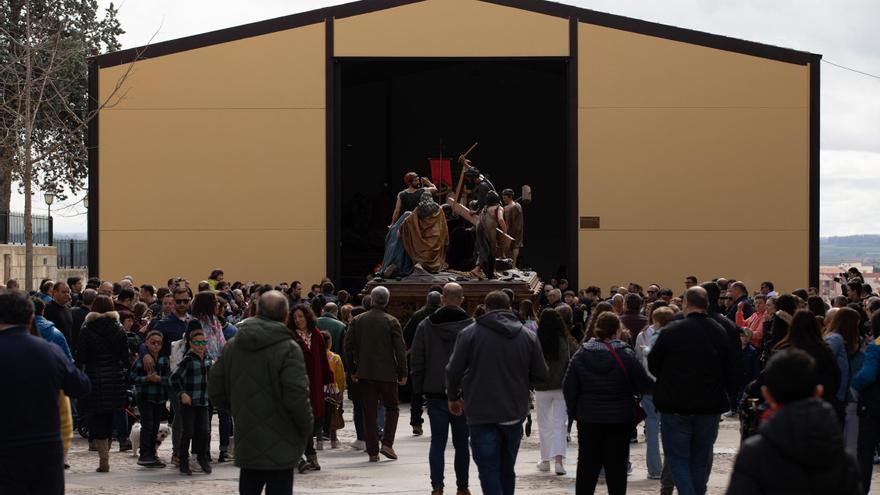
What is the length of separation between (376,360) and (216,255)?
14.6 m

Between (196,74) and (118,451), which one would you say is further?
(196,74)

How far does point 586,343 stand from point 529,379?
0.50 metres

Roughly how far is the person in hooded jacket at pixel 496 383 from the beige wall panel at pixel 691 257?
57.1 ft

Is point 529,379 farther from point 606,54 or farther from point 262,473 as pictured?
point 606,54

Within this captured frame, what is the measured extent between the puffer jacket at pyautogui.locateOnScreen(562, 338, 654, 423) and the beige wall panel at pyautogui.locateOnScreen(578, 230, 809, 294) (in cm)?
1759

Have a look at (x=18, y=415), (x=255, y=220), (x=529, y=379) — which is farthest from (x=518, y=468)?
(x=255, y=220)

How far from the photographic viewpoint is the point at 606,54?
2667 cm

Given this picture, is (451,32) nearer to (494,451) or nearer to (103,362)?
(103,362)

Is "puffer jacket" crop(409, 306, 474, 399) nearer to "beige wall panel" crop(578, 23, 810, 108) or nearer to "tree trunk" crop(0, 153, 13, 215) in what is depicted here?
"beige wall panel" crop(578, 23, 810, 108)

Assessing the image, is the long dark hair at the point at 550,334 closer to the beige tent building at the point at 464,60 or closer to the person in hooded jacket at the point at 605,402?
the person in hooded jacket at the point at 605,402

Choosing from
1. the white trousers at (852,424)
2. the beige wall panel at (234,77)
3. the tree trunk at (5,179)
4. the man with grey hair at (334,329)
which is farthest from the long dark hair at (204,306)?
the tree trunk at (5,179)

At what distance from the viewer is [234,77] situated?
26.8 m

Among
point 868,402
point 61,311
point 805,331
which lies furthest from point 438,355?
point 61,311

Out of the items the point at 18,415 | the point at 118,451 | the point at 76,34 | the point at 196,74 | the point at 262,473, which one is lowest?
the point at 118,451
